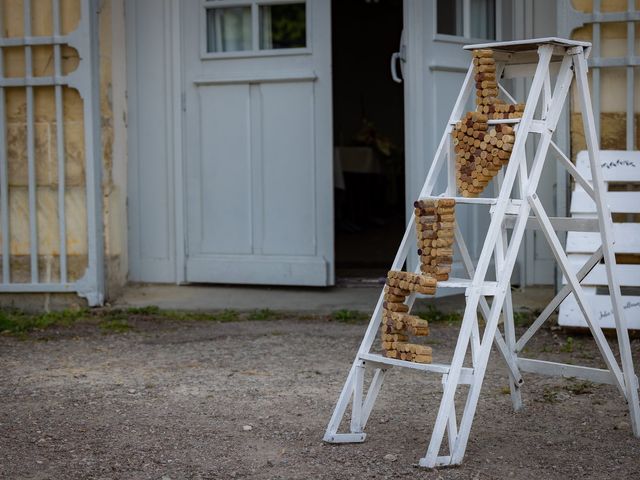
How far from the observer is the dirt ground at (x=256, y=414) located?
3496 mm

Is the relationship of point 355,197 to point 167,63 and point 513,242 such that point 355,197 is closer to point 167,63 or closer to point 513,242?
point 167,63

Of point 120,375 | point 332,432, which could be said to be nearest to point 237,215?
point 120,375

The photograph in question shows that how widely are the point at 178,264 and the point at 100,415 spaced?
9.90 feet

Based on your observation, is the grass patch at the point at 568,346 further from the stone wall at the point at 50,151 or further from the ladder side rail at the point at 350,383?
the stone wall at the point at 50,151

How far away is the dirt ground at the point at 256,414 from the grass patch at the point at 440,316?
33 cm

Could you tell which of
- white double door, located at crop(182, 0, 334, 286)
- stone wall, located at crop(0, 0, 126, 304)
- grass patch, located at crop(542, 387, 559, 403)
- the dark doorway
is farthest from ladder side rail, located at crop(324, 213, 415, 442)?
the dark doorway

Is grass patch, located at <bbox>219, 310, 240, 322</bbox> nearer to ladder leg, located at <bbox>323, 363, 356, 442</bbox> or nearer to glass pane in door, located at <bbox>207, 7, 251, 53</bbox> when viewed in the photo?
glass pane in door, located at <bbox>207, 7, 251, 53</bbox>

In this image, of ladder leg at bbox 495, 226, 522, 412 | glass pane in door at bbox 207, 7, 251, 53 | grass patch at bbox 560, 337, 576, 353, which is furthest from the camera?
glass pane in door at bbox 207, 7, 251, 53

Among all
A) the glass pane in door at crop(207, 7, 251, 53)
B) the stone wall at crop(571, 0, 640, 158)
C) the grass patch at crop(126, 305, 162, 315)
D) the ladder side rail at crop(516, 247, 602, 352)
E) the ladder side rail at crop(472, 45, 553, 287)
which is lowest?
the grass patch at crop(126, 305, 162, 315)

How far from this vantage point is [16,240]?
6734 mm

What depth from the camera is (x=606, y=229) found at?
378cm

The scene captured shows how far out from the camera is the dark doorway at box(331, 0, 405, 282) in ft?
37.6

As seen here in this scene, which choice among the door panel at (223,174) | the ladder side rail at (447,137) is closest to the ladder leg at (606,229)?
the ladder side rail at (447,137)

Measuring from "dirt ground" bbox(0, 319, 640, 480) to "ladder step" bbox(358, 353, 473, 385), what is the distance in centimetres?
31
